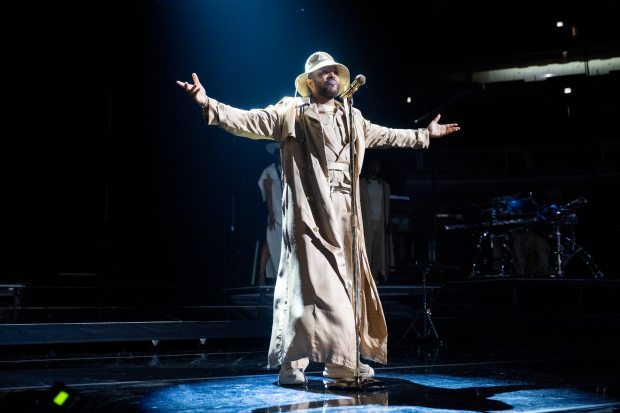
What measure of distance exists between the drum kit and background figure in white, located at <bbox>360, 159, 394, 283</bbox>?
2.02m

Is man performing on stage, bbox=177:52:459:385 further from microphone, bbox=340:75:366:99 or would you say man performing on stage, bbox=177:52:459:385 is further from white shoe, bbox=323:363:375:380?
microphone, bbox=340:75:366:99

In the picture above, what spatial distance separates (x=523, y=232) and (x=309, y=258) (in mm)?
7810

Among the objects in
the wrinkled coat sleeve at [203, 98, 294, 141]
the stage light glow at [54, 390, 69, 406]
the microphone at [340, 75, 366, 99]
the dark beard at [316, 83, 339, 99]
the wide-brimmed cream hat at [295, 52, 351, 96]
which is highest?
the wide-brimmed cream hat at [295, 52, 351, 96]

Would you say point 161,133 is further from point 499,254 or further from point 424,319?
point 499,254

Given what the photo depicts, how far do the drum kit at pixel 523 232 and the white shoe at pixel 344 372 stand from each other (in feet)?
21.7

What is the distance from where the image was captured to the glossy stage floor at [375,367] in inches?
120

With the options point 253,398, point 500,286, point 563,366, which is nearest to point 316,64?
point 253,398

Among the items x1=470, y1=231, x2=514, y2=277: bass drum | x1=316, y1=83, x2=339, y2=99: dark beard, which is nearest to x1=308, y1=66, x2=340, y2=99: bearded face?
x1=316, y1=83, x2=339, y2=99: dark beard

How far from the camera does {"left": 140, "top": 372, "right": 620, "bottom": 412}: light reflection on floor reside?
299 centimetres

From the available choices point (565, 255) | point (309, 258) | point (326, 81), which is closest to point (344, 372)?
point (309, 258)

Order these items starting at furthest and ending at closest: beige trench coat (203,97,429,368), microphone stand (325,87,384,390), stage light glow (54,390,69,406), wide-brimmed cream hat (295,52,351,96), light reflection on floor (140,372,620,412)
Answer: wide-brimmed cream hat (295,52,351,96) < beige trench coat (203,97,429,368) < microphone stand (325,87,384,390) < light reflection on floor (140,372,620,412) < stage light glow (54,390,69,406)

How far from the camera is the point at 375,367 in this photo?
184 inches

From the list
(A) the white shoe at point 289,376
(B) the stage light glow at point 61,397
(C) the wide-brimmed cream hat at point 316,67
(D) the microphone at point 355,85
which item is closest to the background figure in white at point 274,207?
(C) the wide-brimmed cream hat at point 316,67

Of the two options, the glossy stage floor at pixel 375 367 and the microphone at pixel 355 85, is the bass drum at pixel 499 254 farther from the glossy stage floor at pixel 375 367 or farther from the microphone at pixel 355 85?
the microphone at pixel 355 85
